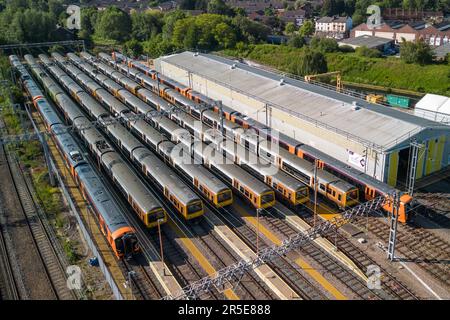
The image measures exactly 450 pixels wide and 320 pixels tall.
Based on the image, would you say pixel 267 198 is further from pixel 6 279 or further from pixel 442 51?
pixel 442 51

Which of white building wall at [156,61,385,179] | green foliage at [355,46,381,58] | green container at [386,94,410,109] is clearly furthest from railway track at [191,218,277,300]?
green foliage at [355,46,381,58]

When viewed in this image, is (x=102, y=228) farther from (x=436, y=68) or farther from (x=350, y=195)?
(x=436, y=68)

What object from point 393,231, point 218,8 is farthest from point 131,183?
point 218,8

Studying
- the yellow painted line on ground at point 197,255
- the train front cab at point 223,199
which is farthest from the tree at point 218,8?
the yellow painted line on ground at point 197,255

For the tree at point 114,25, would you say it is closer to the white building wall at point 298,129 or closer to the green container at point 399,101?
the white building wall at point 298,129

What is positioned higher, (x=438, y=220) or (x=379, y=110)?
(x=379, y=110)

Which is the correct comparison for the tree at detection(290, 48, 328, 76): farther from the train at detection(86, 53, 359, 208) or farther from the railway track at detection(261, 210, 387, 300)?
the railway track at detection(261, 210, 387, 300)

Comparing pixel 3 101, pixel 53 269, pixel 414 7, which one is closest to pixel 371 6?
pixel 414 7

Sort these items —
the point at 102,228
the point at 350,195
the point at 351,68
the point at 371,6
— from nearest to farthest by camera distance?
the point at 102,228 → the point at 350,195 → the point at 351,68 → the point at 371,6
